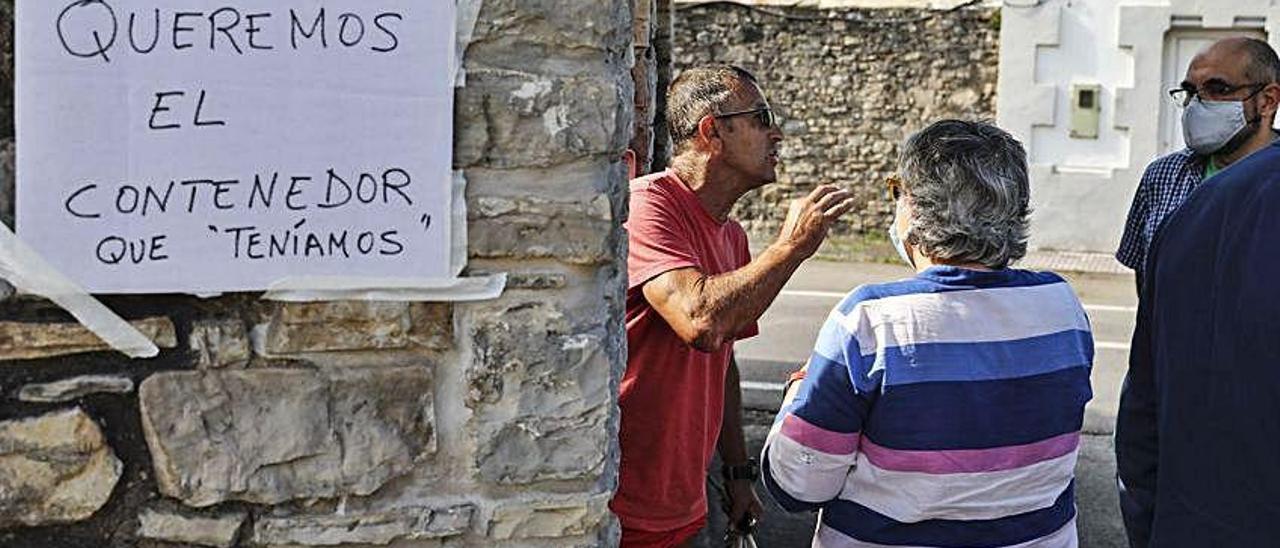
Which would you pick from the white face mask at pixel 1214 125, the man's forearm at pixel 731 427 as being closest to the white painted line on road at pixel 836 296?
the white face mask at pixel 1214 125

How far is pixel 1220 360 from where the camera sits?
2.06m

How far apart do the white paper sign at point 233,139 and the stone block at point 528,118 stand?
0.03 metres

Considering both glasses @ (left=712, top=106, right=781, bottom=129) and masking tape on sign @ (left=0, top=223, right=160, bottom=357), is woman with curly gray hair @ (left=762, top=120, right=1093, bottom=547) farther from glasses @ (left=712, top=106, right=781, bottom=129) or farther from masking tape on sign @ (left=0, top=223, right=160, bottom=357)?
masking tape on sign @ (left=0, top=223, right=160, bottom=357)

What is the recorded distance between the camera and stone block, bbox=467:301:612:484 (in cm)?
202

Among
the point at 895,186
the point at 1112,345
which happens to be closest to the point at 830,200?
the point at 895,186

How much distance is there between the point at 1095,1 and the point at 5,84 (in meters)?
12.7

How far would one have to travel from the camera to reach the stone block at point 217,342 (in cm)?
194

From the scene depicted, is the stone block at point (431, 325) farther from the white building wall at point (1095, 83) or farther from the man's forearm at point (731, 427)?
the white building wall at point (1095, 83)

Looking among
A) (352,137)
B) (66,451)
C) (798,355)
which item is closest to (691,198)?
(352,137)

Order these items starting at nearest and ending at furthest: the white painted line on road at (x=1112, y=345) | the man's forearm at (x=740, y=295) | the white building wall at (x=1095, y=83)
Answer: the man's forearm at (x=740, y=295), the white painted line on road at (x=1112, y=345), the white building wall at (x=1095, y=83)

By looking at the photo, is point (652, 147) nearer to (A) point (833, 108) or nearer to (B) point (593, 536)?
(B) point (593, 536)

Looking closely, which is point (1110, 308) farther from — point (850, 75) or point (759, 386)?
point (850, 75)

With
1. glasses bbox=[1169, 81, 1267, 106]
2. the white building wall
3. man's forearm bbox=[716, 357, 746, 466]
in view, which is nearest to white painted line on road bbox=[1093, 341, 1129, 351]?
the white building wall

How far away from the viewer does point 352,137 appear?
193 cm
